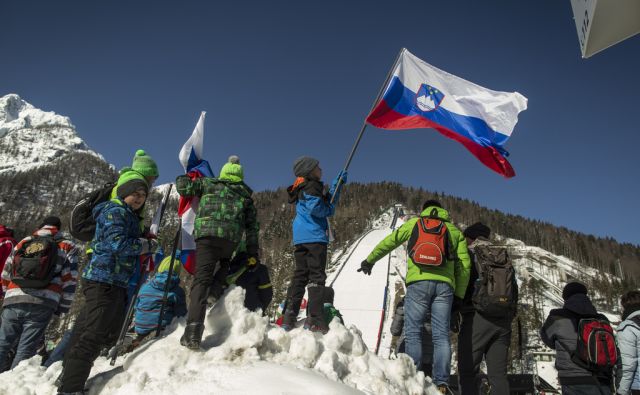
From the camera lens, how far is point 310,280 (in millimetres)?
3922

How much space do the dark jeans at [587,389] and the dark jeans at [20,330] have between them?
535 centimetres

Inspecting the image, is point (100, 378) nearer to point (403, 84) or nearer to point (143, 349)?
point (143, 349)

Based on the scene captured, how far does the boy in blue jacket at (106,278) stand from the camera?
8.30 feet

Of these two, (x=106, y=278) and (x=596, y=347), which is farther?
(x=596, y=347)

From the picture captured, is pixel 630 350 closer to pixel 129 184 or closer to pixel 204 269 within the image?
pixel 204 269

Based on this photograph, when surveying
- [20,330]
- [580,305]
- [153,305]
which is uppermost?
[580,305]

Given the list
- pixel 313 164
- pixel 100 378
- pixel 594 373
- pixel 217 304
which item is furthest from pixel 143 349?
pixel 594 373

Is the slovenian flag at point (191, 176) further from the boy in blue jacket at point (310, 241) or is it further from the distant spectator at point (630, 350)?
the distant spectator at point (630, 350)

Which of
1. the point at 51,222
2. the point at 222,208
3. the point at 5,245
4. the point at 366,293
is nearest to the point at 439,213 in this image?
the point at 222,208

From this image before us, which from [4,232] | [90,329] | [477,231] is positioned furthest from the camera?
[4,232]

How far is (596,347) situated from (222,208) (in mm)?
3782

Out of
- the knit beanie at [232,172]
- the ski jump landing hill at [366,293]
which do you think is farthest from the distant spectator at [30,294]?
the ski jump landing hill at [366,293]

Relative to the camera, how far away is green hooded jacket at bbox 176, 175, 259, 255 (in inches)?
132

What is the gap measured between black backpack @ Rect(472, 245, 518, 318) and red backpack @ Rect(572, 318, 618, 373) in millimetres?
638
